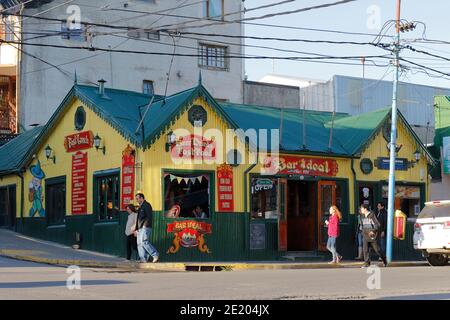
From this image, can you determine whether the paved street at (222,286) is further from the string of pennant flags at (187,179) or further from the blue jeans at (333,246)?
the string of pennant flags at (187,179)

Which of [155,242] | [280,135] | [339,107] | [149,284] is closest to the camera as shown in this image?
[149,284]

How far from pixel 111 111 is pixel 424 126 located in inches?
1002

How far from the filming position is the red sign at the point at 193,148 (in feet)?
Answer: 74.1

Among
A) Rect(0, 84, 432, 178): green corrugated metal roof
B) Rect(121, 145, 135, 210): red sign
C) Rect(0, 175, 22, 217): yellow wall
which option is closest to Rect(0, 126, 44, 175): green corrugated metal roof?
Rect(0, 84, 432, 178): green corrugated metal roof

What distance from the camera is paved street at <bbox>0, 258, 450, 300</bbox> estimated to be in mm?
12141

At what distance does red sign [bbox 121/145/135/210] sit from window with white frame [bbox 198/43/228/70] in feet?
74.6

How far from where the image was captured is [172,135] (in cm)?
2242

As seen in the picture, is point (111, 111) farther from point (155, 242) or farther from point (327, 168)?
point (327, 168)

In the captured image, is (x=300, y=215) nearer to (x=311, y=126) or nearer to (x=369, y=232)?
(x=311, y=126)

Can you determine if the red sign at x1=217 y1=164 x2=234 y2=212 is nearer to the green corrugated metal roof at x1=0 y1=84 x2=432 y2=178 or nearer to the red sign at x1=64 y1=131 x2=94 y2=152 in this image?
the green corrugated metal roof at x1=0 y1=84 x2=432 y2=178

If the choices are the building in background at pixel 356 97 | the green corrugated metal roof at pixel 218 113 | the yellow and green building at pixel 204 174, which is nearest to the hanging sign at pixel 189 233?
the yellow and green building at pixel 204 174

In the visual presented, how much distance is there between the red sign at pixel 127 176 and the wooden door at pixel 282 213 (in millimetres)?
4879

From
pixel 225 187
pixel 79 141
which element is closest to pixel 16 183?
pixel 79 141
